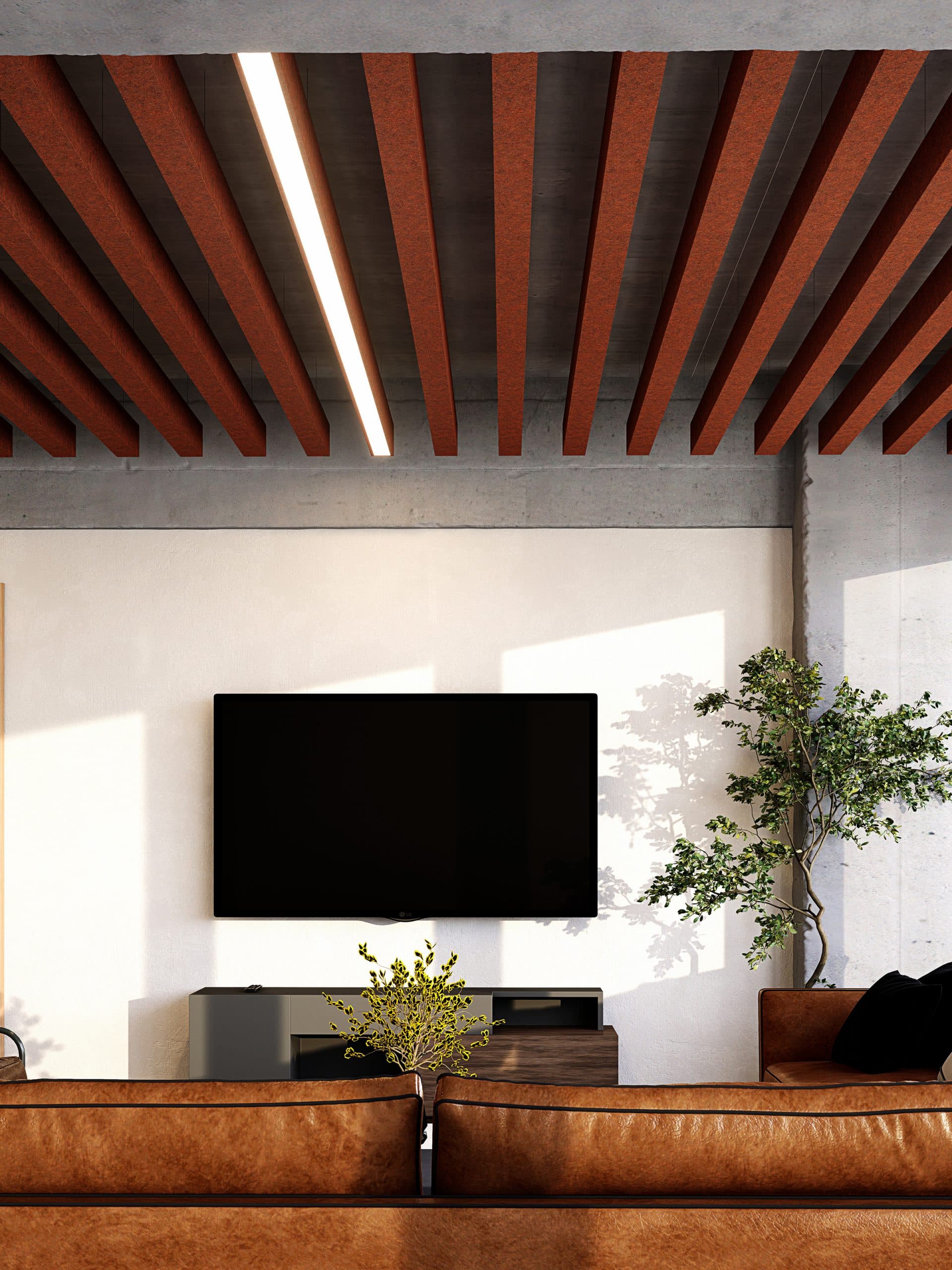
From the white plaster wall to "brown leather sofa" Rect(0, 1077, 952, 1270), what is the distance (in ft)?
10.5

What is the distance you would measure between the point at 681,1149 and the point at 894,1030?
7.02ft

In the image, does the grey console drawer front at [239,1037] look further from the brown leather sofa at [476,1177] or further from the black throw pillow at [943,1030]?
the brown leather sofa at [476,1177]

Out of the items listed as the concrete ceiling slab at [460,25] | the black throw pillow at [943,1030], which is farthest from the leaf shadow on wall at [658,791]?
the concrete ceiling slab at [460,25]

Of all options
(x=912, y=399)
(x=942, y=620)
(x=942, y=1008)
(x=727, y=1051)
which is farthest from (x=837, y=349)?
(x=727, y=1051)

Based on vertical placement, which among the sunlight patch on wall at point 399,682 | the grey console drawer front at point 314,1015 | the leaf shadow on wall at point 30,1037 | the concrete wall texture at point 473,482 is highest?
the concrete wall texture at point 473,482

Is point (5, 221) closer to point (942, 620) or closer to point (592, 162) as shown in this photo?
point (592, 162)

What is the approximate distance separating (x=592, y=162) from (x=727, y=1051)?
3854mm

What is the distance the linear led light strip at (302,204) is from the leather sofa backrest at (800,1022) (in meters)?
2.74

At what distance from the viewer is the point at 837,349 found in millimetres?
3736

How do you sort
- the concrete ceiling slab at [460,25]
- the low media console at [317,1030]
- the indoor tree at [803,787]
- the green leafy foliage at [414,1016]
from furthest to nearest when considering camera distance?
the low media console at [317,1030], the indoor tree at [803,787], the green leafy foliage at [414,1016], the concrete ceiling slab at [460,25]

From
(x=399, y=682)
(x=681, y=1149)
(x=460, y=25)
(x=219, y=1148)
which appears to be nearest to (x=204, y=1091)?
(x=219, y=1148)

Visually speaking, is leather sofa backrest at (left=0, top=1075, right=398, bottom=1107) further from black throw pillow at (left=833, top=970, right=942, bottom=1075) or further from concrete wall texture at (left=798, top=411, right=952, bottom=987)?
concrete wall texture at (left=798, top=411, right=952, bottom=987)

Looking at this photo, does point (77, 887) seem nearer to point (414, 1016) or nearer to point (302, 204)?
point (414, 1016)

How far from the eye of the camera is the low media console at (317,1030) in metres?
4.50
